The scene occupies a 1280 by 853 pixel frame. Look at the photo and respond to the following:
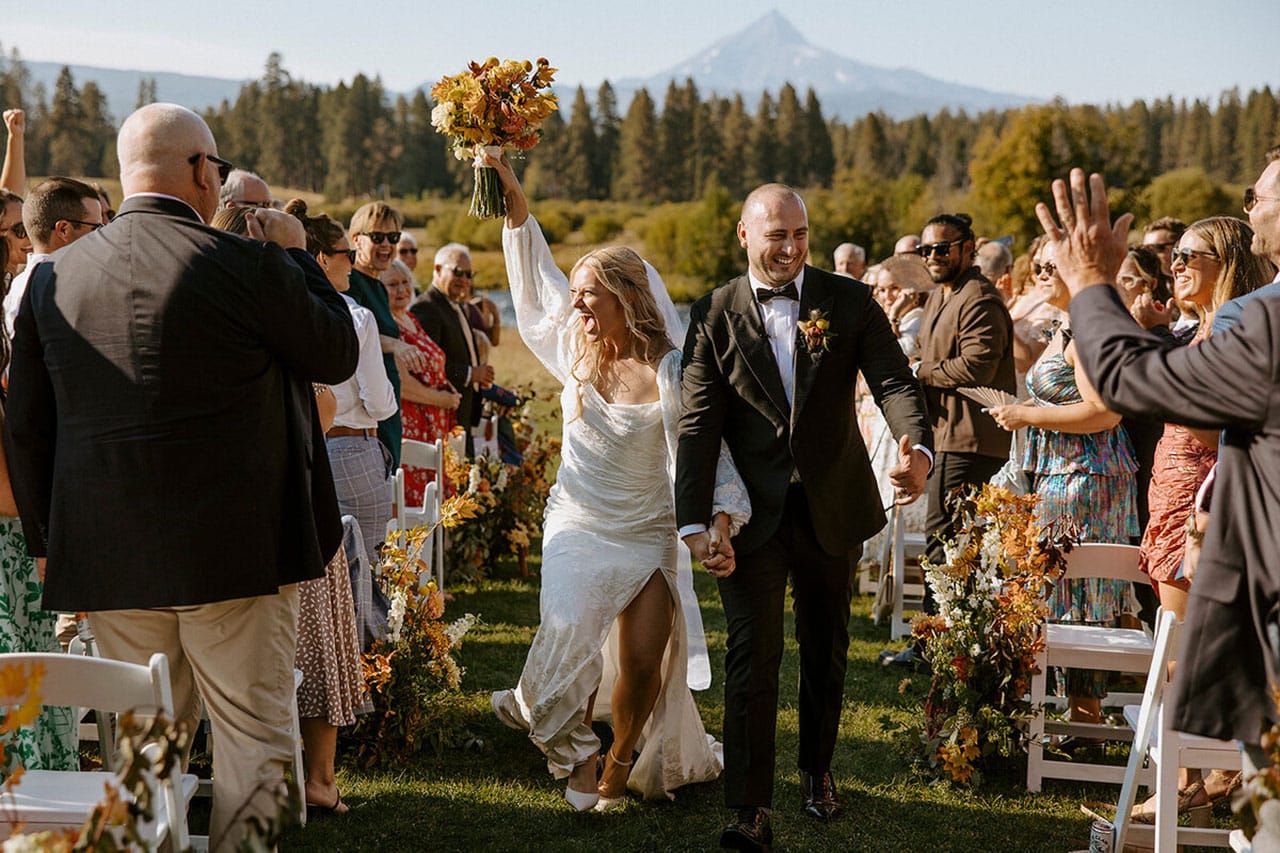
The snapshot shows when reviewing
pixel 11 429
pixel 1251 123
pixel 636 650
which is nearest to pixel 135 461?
pixel 11 429

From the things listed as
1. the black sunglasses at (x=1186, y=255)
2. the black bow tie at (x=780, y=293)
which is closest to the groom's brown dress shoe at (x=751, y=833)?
the black bow tie at (x=780, y=293)

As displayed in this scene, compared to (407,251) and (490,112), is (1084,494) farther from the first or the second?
(407,251)

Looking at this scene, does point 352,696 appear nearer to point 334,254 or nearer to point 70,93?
point 334,254

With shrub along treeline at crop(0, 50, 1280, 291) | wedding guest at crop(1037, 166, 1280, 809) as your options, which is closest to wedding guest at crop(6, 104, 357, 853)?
wedding guest at crop(1037, 166, 1280, 809)

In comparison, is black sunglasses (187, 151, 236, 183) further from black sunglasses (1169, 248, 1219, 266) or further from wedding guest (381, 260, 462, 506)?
wedding guest (381, 260, 462, 506)

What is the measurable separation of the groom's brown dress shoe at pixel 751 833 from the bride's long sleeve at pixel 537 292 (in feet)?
6.59

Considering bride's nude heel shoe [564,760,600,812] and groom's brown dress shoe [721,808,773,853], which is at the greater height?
groom's brown dress shoe [721,808,773,853]

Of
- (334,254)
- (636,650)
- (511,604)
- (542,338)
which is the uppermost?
(334,254)

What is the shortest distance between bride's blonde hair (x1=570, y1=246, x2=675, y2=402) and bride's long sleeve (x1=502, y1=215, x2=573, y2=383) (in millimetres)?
361

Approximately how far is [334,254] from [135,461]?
229 centimetres

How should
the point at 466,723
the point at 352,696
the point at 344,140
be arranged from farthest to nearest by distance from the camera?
1. the point at 344,140
2. the point at 466,723
3. the point at 352,696

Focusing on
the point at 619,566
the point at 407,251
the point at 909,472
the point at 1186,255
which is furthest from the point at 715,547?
the point at 407,251

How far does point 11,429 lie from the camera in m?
3.33

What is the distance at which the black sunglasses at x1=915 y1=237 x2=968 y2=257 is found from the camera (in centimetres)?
669
